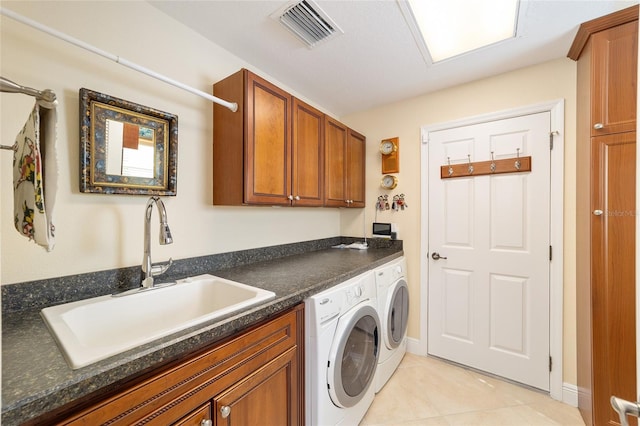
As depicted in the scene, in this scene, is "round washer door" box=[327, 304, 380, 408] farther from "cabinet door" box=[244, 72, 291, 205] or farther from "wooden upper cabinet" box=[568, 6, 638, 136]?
"wooden upper cabinet" box=[568, 6, 638, 136]

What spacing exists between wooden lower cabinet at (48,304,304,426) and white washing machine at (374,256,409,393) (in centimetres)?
82

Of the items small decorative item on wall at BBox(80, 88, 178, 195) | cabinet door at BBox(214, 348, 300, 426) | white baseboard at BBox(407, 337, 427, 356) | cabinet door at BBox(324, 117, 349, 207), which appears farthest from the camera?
white baseboard at BBox(407, 337, 427, 356)

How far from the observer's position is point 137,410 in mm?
750

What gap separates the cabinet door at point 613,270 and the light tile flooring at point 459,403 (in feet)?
1.03

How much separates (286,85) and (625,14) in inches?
83.4

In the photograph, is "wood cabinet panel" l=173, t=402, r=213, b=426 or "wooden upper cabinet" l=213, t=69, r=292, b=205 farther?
"wooden upper cabinet" l=213, t=69, r=292, b=205

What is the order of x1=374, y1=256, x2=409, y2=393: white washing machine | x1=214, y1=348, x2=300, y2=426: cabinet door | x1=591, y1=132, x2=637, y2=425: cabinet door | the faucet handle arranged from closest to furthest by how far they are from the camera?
1. x1=214, y1=348, x2=300, y2=426: cabinet door
2. the faucet handle
3. x1=591, y1=132, x2=637, y2=425: cabinet door
4. x1=374, y1=256, x2=409, y2=393: white washing machine

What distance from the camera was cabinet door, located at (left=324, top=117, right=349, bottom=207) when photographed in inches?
87.3

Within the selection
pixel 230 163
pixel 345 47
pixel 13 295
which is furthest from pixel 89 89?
→ pixel 345 47

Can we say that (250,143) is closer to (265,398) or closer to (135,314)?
(135,314)

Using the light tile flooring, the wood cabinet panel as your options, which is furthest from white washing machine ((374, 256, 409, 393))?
the wood cabinet panel

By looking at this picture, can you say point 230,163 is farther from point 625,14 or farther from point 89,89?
point 625,14

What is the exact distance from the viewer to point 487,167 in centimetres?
212

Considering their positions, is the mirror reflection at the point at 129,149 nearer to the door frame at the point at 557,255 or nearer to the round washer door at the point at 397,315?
the round washer door at the point at 397,315
